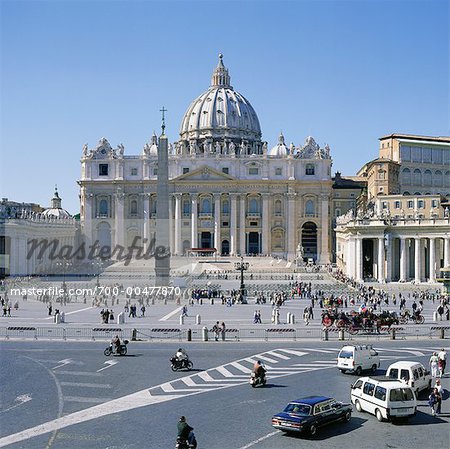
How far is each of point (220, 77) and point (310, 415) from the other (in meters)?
136

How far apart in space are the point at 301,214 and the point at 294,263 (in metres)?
21.9

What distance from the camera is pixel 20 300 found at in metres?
56.9

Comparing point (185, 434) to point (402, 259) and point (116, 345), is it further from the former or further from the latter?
point (402, 259)

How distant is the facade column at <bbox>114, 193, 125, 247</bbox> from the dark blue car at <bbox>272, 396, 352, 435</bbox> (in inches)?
3880

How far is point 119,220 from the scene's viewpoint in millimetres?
116750

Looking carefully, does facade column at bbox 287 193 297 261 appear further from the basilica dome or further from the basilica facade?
the basilica dome

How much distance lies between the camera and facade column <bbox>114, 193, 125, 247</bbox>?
116m

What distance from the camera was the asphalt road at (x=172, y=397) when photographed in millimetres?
18000

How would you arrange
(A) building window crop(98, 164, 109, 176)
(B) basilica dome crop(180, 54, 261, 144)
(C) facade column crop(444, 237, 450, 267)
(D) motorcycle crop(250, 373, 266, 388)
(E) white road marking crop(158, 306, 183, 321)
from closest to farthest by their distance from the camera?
(D) motorcycle crop(250, 373, 266, 388) < (E) white road marking crop(158, 306, 183, 321) < (C) facade column crop(444, 237, 450, 267) < (A) building window crop(98, 164, 109, 176) < (B) basilica dome crop(180, 54, 261, 144)

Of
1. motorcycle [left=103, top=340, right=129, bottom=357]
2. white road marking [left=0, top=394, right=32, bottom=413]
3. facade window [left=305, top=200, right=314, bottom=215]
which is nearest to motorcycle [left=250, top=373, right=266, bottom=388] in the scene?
white road marking [left=0, top=394, right=32, bottom=413]

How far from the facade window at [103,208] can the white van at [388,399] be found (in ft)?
329

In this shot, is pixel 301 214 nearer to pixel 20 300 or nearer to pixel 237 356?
pixel 20 300

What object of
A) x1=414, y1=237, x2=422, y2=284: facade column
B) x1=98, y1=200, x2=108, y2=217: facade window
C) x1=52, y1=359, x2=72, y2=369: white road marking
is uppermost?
x1=98, y1=200, x2=108, y2=217: facade window

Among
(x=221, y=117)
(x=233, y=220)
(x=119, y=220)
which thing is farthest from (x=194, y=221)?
(x=221, y=117)
